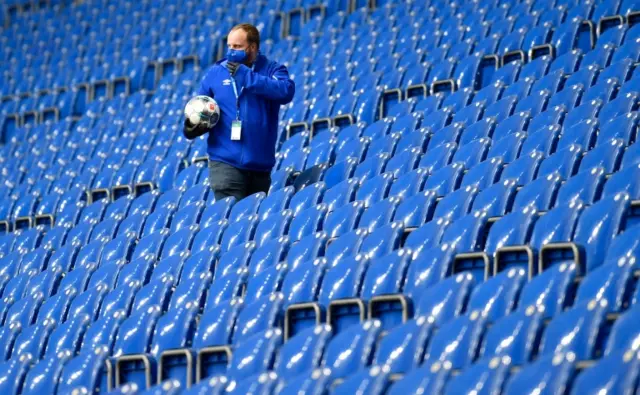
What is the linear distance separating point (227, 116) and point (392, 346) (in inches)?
82.4

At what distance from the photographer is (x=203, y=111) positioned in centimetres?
495

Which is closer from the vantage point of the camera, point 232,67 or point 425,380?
point 425,380

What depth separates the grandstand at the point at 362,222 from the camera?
316cm

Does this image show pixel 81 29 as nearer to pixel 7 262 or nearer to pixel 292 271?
pixel 7 262

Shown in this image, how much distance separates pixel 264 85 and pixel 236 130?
0.22 metres

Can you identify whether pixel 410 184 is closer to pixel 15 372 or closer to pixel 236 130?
pixel 236 130

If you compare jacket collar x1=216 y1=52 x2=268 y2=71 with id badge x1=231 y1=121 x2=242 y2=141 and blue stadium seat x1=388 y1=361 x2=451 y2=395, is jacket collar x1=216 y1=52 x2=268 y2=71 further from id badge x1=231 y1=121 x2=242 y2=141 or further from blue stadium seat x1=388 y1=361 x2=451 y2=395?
blue stadium seat x1=388 y1=361 x2=451 y2=395

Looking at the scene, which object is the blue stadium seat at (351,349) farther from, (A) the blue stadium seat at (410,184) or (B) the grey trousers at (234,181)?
(B) the grey trousers at (234,181)

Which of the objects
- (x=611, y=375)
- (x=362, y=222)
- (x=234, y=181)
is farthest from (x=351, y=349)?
(x=234, y=181)

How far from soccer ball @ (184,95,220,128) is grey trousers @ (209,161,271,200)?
7.8 inches

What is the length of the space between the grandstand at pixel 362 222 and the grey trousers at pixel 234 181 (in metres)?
0.13

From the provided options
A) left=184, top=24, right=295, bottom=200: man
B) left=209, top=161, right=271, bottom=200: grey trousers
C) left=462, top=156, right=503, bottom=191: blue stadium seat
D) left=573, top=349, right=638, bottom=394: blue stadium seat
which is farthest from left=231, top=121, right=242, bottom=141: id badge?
left=573, top=349, right=638, bottom=394: blue stadium seat

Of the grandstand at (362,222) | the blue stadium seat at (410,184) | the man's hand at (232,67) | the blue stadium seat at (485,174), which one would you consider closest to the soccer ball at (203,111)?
the man's hand at (232,67)

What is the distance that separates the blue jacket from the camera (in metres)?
5.00
